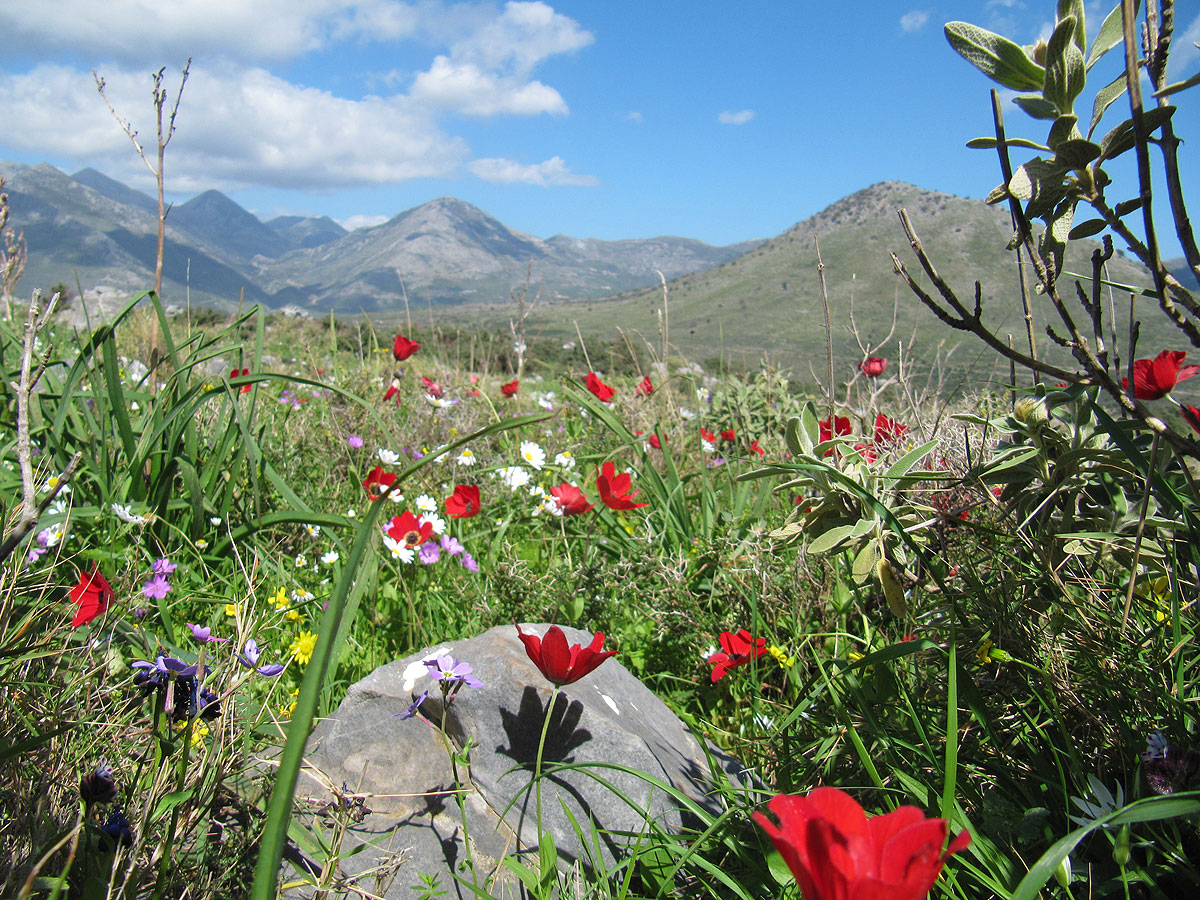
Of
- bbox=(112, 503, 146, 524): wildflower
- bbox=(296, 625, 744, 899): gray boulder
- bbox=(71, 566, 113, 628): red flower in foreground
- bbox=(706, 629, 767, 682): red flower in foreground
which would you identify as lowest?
bbox=(296, 625, 744, 899): gray boulder

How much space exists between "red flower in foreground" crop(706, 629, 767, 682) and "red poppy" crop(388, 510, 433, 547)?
907 millimetres

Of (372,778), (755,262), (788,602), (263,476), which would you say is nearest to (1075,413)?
(788,602)

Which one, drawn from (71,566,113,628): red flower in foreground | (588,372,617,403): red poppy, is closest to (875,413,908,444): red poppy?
(588,372,617,403): red poppy

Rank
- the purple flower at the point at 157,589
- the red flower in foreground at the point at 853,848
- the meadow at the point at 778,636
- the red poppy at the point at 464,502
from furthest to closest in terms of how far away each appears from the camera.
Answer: the red poppy at the point at 464,502, the purple flower at the point at 157,589, the meadow at the point at 778,636, the red flower in foreground at the point at 853,848

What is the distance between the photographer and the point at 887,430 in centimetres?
193

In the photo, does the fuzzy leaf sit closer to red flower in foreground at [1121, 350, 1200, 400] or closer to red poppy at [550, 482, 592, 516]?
red flower in foreground at [1121, 350, 1200, 400]

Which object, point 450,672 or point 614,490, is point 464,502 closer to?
point 614,490

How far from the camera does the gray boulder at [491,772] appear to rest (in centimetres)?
111

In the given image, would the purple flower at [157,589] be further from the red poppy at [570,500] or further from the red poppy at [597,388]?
the red poppy at [597,388]

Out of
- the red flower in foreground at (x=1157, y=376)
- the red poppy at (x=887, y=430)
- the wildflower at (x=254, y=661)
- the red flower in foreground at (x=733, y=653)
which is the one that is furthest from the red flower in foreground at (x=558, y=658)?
the red poppy at (x=887, y=430)

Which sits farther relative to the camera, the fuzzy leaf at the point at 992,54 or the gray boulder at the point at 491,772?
the gray boulder at the point at 491,772

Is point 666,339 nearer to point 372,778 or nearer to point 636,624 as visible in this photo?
point 636,624

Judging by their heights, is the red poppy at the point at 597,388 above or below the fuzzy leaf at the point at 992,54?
below

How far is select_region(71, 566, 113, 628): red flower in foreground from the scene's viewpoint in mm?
1142
